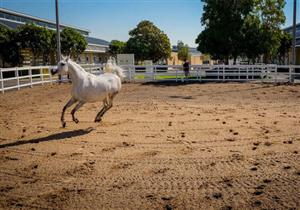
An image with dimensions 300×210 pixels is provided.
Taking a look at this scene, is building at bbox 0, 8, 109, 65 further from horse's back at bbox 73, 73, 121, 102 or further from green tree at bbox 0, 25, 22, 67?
horse's back at bbox 73, 73, 121, 102

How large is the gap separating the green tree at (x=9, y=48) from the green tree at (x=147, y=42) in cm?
1701

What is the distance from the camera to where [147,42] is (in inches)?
1859

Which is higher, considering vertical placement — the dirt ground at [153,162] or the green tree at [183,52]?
the green tree at [183,52]

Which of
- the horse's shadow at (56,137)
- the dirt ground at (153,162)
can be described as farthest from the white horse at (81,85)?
the dirt ground at (153,162)

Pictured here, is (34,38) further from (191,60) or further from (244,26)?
(191,60)

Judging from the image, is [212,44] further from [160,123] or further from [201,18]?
[160,123]

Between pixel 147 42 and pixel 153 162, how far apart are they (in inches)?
1699

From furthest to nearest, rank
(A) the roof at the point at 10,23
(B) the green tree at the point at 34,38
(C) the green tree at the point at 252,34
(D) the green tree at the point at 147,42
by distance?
1. (D) the green tree at the point at 147,42
2. (A) the roof at the point at 10,23
3. (B) the green tree at the point at 34,38
4. (C) the green tree at the point at 252,34

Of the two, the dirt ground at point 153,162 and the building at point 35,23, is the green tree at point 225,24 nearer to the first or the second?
the dirt ground at point 153,162

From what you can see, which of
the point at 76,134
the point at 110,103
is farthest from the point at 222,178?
the point at 110,103

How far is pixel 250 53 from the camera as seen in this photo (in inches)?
1120

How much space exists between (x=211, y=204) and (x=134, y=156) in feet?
7.00

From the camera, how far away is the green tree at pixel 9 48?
3509 centimetres

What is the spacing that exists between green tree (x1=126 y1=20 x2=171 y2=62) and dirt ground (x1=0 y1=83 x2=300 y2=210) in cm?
3848
